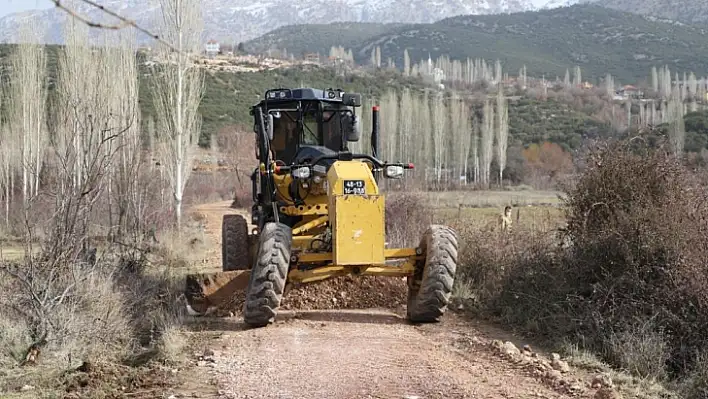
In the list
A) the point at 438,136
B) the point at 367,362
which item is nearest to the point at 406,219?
the point at 367,362

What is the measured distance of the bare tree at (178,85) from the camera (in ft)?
78.6

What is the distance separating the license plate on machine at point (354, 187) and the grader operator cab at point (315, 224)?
1cm

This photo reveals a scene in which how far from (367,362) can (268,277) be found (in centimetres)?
182

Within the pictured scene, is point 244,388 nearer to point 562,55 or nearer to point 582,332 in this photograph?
point 582,332

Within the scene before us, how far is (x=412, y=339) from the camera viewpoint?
902 centimetres

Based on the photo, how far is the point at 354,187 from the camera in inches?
364

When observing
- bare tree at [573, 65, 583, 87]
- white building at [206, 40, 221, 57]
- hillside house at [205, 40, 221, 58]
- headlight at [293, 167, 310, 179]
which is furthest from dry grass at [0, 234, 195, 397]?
bare tree at [573, 65, 583, 87]

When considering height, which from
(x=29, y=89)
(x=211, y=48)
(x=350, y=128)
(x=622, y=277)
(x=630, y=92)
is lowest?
(x=622, y=277)

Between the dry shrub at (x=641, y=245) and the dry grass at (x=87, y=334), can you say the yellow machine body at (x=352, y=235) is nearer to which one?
the dry grass at (x=87, y=334)

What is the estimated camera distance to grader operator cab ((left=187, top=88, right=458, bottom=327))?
916 centimetres

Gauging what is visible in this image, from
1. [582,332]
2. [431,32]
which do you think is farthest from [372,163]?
[431,32]

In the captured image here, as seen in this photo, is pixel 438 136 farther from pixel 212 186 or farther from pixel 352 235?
pixel 352 235

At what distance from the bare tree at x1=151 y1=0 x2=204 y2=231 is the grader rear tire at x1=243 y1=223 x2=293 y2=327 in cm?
1425

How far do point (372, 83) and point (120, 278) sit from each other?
3441 inches
